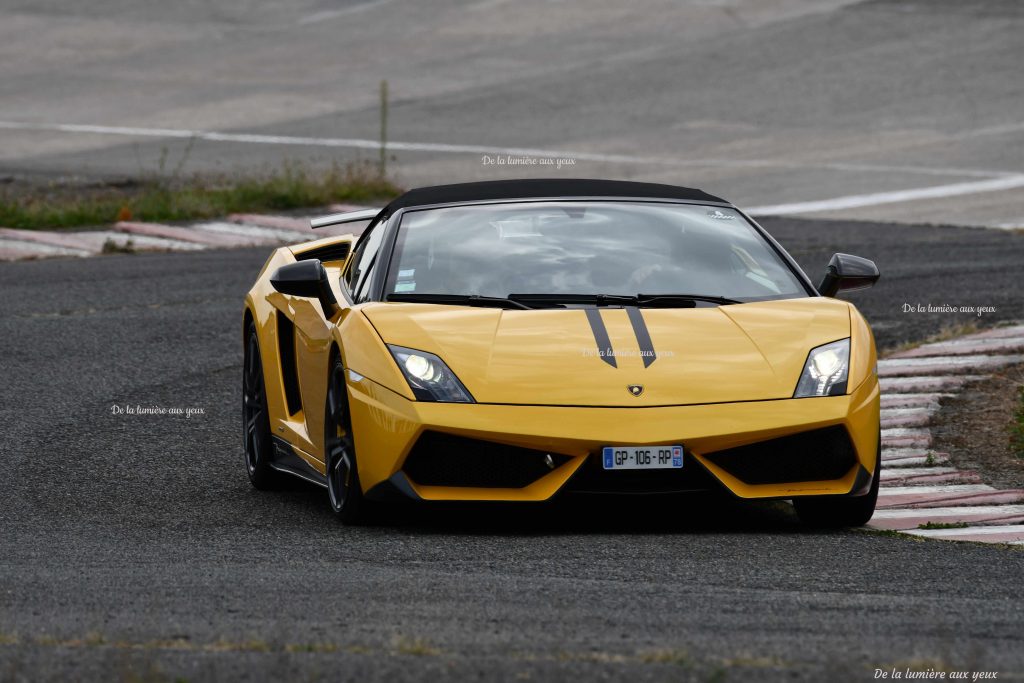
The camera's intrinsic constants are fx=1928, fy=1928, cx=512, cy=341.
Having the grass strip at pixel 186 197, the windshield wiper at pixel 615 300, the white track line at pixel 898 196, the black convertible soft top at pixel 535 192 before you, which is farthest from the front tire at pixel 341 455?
the white track line at pixel 898 196

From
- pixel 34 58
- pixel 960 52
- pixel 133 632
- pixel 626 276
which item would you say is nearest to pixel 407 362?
pixel 626 276

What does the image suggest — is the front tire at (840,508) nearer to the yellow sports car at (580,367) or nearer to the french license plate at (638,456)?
the yellow sports car at (580,367)

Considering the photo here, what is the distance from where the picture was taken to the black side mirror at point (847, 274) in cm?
750

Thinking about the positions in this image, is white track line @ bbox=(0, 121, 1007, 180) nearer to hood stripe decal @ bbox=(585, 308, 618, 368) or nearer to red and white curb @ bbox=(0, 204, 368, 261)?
red and white curb @ bbox=(0, 204, 368, 261)

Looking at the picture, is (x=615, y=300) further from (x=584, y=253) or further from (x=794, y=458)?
(x=794, y=458)

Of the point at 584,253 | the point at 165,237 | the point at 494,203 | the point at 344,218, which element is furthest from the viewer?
the point at 165,237

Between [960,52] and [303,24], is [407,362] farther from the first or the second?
[303,24]

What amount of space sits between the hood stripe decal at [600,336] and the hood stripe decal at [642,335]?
104mm

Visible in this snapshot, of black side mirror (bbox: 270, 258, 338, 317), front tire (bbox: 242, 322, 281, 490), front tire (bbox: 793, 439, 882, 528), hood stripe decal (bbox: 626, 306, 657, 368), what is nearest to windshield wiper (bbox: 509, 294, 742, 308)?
hood stripe decal (bbox: 626, 306, 657, 368)

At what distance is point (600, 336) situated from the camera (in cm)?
667

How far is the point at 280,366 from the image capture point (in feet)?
26.5

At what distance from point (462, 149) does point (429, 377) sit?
18809 mm

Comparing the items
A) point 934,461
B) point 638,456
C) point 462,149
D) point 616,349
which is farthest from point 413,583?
point 462,149

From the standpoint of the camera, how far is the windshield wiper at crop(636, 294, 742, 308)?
7062 millimetres
